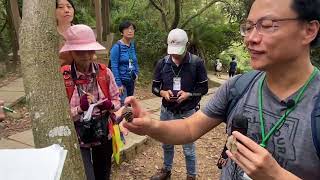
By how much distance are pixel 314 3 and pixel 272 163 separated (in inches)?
25.4

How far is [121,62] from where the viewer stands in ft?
17.5

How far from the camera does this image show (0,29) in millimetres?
10219

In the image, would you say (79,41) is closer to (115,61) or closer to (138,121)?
(138,121)

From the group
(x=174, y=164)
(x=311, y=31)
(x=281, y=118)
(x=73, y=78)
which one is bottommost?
(x=174, y=164)

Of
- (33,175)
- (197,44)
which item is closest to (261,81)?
(33,175)

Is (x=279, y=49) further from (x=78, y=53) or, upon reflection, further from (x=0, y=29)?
(x=0, y=29)

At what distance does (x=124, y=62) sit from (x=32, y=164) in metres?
4.25

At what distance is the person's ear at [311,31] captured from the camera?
1488 millimetres

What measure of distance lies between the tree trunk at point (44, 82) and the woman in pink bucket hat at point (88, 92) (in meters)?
0.39

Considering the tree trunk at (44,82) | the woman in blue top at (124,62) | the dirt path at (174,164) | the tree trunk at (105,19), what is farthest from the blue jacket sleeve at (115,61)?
the tree trunk at (105,19)

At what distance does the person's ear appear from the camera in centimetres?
149

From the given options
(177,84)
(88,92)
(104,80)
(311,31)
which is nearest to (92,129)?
(88,92)

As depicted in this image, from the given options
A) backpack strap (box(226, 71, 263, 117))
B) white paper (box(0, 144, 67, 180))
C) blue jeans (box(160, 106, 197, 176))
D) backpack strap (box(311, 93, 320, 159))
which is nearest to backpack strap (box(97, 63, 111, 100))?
blue jeans (box(160, 106, 197, 176))

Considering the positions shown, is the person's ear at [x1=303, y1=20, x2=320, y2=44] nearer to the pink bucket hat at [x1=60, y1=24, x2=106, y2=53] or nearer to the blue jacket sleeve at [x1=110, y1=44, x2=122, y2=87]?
the pink bucket hat at [x1=60, y1=24, x2=106, y2=53]
